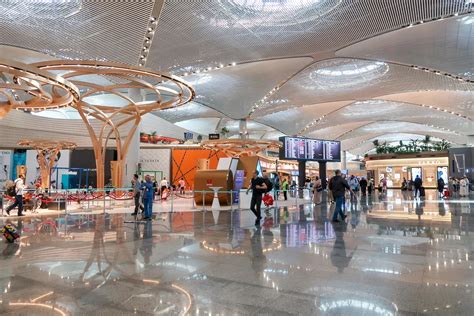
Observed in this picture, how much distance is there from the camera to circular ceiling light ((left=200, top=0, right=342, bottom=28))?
1364cm

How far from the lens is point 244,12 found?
14.2 meters

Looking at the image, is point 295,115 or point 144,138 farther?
point 295,115

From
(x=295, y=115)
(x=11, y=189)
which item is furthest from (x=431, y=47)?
(x=295, y=115)

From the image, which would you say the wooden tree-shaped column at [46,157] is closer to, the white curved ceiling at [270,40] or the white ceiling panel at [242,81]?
the white curved ceiling at [270,40]

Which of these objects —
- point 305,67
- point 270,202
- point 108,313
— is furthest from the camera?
point 305,67

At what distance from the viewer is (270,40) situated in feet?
55.8

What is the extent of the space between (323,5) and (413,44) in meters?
7.09

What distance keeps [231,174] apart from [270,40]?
6.65 metres

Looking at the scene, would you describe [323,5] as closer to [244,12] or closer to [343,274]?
[244,12]

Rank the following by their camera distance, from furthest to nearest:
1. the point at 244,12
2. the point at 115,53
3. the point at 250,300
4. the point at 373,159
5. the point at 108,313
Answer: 1. the point at 373,159
2. the point at 115,53
3. the point at 244,12
4. the point at 250,300
5. the point at 108,313

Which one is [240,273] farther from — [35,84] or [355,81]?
[355,81]


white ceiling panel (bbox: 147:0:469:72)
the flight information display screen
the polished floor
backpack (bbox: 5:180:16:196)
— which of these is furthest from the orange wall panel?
the polished floor

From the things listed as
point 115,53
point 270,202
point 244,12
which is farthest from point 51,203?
point 244,12

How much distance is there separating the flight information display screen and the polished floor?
1287 cm
